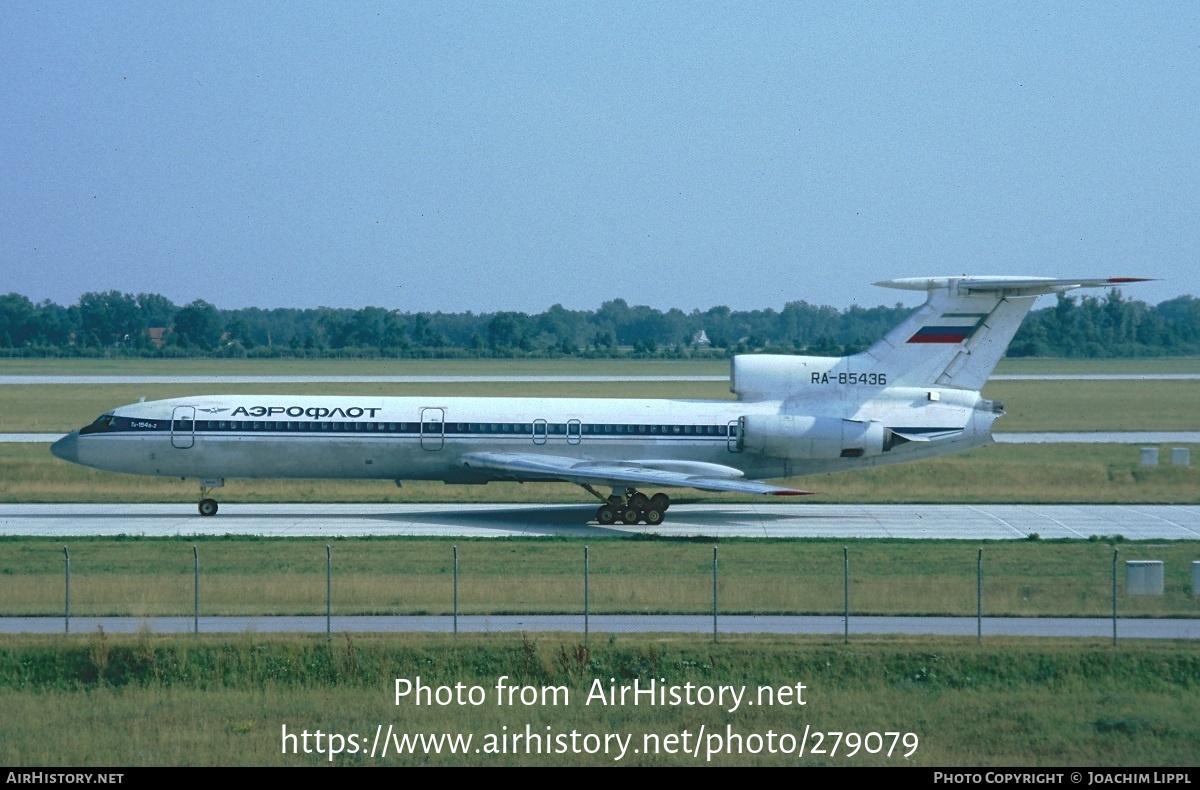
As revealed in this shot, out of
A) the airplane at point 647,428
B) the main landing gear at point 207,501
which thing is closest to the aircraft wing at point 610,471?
the airplane at point 647,428

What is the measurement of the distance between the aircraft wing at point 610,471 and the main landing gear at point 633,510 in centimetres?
69

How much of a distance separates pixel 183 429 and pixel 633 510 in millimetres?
12086

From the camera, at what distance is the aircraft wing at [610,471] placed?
3400 centimetres

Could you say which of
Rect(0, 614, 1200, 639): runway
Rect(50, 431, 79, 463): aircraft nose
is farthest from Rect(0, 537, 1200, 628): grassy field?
Rect(50, 431, 79, 463): aircraft nose

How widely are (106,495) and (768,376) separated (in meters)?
19.9

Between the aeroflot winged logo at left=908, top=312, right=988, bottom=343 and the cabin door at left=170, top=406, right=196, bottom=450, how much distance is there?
1899 cm

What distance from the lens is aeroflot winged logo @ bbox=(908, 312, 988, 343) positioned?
35188 millimetres

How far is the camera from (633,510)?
35031 millimetres

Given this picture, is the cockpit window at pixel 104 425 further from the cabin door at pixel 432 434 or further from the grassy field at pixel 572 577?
the cabin door at pixel 432 434

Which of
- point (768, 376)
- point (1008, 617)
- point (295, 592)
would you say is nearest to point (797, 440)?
point (768, 376)

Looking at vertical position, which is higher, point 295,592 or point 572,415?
point 572,415

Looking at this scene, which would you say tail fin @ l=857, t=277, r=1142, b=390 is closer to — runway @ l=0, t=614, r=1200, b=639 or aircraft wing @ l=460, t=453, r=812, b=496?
aircraft wing @ l=460, t=453, r=812, b=496
